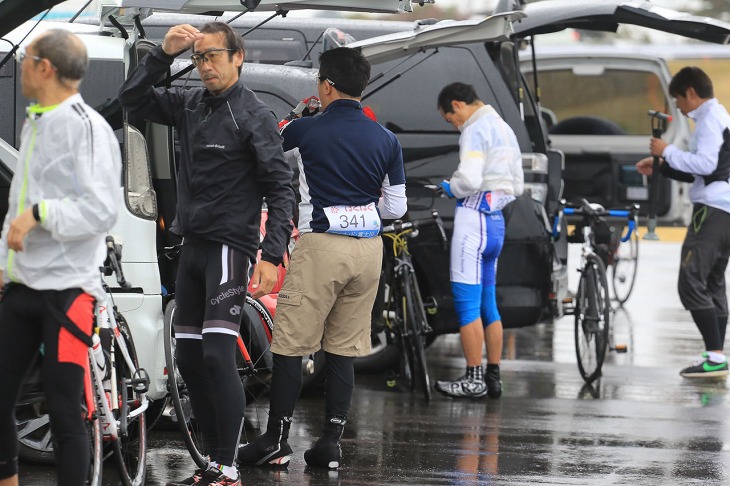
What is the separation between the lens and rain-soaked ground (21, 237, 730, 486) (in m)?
7.03

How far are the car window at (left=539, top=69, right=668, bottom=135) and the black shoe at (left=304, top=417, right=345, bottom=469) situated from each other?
37.6 feet

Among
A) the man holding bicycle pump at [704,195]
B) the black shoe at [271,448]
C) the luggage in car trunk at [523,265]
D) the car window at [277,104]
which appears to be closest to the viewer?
the black shoe at [271,448]

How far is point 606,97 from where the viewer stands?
797 inches

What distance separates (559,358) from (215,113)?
5950 mm

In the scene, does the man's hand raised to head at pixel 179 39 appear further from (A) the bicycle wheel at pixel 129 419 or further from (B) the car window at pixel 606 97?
(B) the car window at pixel 606 97

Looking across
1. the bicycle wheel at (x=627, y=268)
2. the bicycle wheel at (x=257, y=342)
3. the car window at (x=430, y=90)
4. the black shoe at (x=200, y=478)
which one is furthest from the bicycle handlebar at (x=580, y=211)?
the black shoe at (x=200, y=478)

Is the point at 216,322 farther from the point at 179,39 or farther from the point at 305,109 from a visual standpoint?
the point at 305,109

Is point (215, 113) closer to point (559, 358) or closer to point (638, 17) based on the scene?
point (638, 17)

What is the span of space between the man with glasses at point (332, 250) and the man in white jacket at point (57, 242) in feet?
6.10

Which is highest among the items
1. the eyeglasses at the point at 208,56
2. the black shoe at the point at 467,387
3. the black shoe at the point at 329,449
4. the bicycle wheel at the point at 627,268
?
the eyeglasses at the point at 208,56

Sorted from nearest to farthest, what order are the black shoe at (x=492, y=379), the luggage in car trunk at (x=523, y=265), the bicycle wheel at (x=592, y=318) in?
the black shoe at (x=492, y=379) → the luggage in car trunk at (x=523, y=265) → the bicycle wheel at (x=592, y=318)

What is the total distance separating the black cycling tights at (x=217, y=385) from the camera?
6.18 m

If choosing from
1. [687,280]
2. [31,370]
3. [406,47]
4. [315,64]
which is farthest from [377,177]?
[687,280]

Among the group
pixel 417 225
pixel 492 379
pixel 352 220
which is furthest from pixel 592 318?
pixel 352 220
